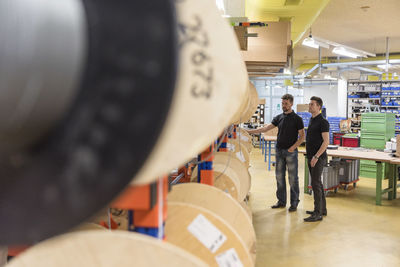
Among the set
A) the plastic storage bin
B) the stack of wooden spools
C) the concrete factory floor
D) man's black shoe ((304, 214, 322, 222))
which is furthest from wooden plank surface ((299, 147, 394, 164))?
the stack of wooden spools

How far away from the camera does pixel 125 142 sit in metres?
0.31

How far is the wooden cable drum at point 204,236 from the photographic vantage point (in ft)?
2.90

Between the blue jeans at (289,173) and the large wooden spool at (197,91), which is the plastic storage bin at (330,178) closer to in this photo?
the blue jeans at (289,173)

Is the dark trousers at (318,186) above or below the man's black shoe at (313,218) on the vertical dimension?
above

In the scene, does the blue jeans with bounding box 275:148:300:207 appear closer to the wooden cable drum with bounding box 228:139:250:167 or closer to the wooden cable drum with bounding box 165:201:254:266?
the wooden cable drum with bounding box 228:139:250:167

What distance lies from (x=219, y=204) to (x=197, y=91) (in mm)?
892

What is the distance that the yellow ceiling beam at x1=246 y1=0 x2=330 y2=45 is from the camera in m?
6.77

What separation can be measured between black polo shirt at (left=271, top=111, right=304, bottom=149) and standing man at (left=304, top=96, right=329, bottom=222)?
25 centimetres

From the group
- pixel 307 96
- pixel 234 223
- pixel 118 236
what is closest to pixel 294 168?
pixel 234 223

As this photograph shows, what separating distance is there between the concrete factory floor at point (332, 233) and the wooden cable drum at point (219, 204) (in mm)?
2505

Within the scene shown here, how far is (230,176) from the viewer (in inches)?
82.7

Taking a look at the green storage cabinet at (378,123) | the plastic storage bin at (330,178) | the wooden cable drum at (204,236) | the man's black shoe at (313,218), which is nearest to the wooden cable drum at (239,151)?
the wooden cable drum at (204,236)

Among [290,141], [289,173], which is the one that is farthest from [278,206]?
[290,141]

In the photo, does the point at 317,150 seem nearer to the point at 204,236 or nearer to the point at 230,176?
the point at 230,176
